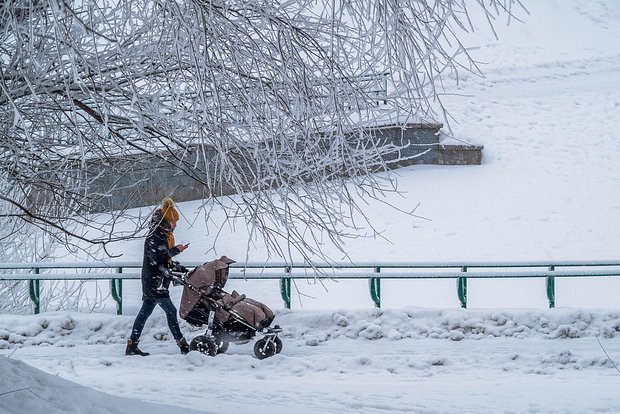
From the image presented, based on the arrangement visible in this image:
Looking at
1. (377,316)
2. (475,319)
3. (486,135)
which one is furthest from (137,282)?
(486,135)

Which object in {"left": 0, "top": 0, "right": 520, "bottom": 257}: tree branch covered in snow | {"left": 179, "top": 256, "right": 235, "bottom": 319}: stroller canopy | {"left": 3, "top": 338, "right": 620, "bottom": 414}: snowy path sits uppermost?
{"left": 0, "top": 0, "right": 520, "bottom": 257}: tree branch covered in snow

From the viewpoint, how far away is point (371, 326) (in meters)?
10.9

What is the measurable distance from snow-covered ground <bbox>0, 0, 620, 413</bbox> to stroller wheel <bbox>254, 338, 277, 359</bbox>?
0.12 m

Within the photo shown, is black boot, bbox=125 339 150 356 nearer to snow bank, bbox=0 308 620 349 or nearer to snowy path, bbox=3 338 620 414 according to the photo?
snowy path, bbox=3 338 620 414

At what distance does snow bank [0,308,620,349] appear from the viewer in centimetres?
1061

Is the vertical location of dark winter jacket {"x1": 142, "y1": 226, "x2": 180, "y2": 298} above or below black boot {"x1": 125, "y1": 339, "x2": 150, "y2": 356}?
above

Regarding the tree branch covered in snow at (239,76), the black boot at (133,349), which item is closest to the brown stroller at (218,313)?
the black boot at (133,349)

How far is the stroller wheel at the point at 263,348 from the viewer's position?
9695 mm

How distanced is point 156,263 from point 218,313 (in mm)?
903

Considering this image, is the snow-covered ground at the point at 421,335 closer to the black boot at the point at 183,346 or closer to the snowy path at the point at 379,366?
the snowy path at the point at 379,366

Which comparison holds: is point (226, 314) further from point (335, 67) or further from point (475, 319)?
point (335, 67)

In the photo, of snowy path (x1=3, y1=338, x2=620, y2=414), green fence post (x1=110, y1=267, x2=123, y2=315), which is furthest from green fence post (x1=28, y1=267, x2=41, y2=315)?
snowy path (x1=3, y1=338, x2=620, y2=414)

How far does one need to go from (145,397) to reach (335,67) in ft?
12.6

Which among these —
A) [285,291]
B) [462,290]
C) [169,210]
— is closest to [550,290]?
[462,290]
